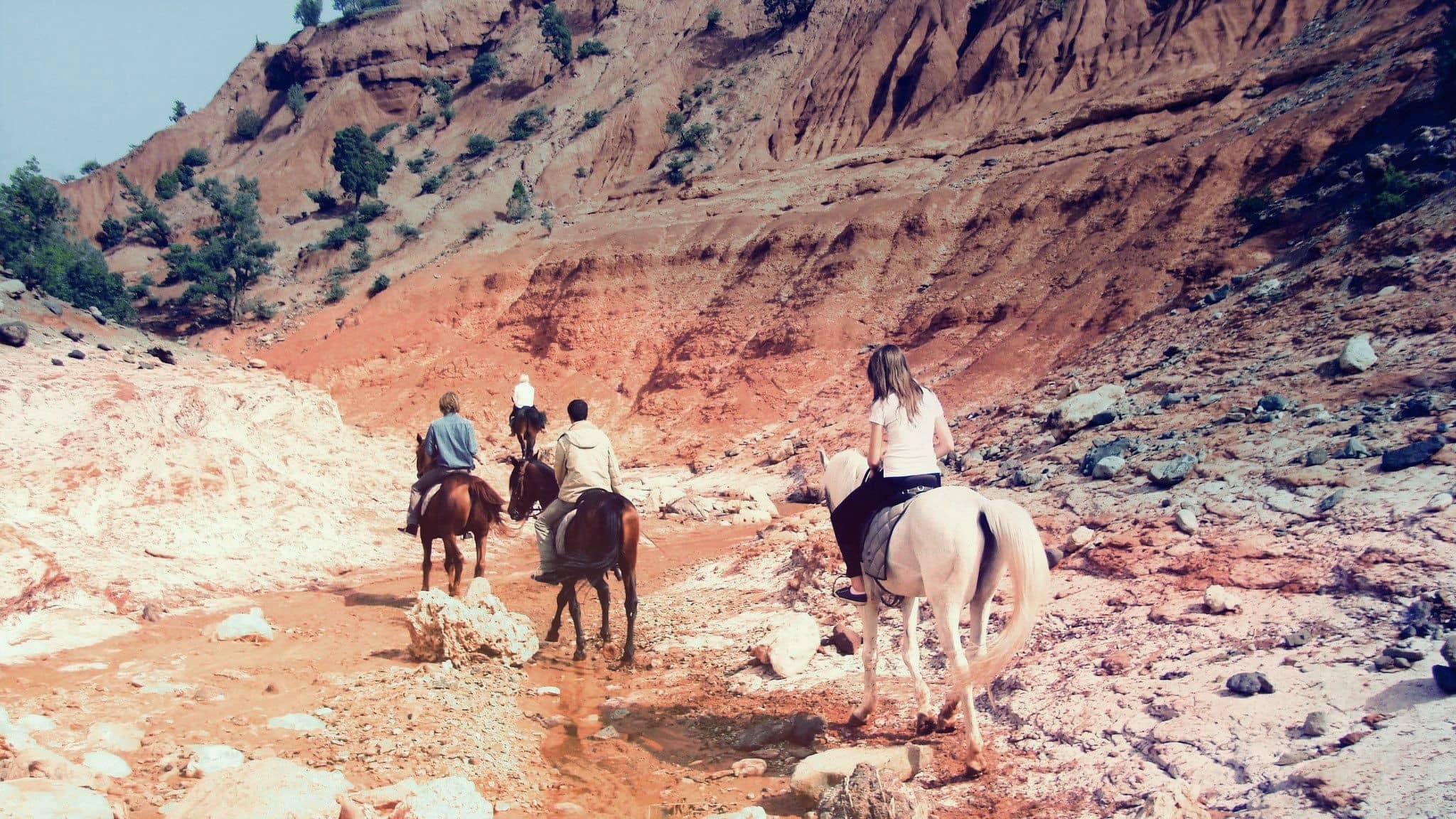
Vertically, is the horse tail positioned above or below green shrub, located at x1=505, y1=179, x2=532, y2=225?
below

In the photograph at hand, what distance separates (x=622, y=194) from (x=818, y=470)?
25657mm

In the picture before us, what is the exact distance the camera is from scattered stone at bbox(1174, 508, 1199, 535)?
7.52 m

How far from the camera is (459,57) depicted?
73562 mm

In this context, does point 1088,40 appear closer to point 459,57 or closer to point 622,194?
point 622,194

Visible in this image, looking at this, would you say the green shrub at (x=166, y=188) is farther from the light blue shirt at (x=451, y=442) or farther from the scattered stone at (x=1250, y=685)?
the scattered stone at (x=1250, y=685)

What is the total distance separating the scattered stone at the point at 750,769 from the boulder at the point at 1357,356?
892cm

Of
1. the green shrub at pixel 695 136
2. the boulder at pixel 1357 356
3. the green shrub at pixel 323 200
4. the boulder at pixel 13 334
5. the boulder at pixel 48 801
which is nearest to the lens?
the boulder at pixel 48 801

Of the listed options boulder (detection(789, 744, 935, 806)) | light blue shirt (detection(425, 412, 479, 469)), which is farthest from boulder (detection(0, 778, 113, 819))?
light blue shirt (detection(425, 412, 479, 469))

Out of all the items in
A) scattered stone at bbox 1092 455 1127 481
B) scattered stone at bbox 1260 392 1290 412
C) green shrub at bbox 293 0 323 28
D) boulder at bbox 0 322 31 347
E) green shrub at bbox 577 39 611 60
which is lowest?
scattered stone at bbox 1092 455 1127 481

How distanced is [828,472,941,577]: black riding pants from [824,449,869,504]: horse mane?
8 cm

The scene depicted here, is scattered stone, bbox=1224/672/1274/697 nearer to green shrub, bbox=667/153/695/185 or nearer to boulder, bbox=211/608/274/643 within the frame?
boulder, bbox=211/608/274/643

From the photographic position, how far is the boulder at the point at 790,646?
734 centimetres

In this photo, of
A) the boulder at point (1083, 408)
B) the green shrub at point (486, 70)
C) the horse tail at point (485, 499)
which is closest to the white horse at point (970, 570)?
the horse tail at point (485, 499)

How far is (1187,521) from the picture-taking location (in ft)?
24.9
